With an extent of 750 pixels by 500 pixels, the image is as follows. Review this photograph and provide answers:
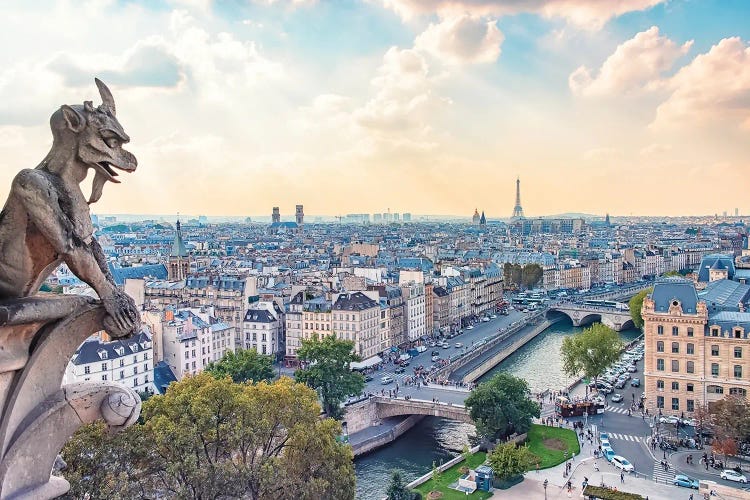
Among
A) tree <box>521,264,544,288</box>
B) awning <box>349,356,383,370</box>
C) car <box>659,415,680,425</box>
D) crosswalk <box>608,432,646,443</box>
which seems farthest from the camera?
tree <box>521,264,544,288</box>

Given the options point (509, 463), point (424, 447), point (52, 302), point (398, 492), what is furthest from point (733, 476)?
point (52, 302)

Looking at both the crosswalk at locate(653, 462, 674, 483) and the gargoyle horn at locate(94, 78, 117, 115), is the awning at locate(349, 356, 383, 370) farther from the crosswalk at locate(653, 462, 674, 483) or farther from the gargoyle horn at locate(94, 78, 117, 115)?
the gargoyle horn at locate(94, 78, 117, 115)

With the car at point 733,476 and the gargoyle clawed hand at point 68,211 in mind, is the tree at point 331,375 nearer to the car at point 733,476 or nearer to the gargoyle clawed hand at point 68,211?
the car at point 733,476

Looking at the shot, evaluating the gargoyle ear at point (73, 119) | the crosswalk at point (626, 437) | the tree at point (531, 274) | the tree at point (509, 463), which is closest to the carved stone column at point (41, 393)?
the gargoyle ear at point (73, 119)

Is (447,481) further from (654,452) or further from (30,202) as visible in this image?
(30,202)

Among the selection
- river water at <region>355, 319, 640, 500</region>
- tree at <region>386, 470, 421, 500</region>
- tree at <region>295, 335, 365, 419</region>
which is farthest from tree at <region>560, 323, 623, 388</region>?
tree at <region>386, 470, 421, 500</region>

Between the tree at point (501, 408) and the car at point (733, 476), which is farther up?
the tree at point (501, 408)

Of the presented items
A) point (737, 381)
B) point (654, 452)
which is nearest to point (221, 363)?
point (654, 452)
